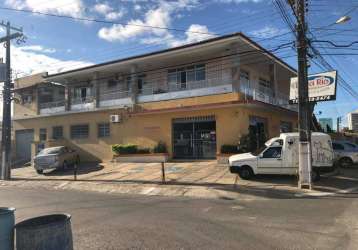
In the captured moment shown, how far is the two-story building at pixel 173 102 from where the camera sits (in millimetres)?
23734

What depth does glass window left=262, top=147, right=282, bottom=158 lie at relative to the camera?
16.9 meters

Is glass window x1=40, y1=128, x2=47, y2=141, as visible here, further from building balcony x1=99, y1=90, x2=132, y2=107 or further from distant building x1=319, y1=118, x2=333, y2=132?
distant building x1=319, y1=118, x2=333, y2=132

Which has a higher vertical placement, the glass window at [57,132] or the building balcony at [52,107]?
the building balcony at [52,107]

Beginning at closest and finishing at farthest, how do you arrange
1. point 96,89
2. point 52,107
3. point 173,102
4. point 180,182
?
point 180,182 < point 173,102 < point 96,89 < point 52,107

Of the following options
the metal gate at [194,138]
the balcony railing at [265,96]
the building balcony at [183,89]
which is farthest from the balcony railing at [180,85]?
the metal gate at [194,138]

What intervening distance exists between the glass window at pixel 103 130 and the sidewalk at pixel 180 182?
4.24m

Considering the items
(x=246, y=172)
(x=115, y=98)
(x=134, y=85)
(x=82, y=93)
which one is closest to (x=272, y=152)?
(x=246, y=172)

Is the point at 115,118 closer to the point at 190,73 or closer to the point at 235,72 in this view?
the point at 190,73

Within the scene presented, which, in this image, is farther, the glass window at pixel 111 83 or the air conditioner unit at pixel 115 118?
the glass window at pixel 111 83

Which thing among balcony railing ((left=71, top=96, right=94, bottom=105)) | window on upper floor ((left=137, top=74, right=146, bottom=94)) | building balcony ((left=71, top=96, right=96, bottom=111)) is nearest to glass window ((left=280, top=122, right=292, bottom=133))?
window on upper floor ((left=137, top=74, right=146, bottom=94))

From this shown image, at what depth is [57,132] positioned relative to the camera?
108 ft

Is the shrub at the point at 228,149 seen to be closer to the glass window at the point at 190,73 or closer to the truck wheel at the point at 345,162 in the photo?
the glass window at the point at 190,73

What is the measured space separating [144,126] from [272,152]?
1221cm

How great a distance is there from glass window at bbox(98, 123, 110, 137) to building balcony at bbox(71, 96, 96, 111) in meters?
1.74
